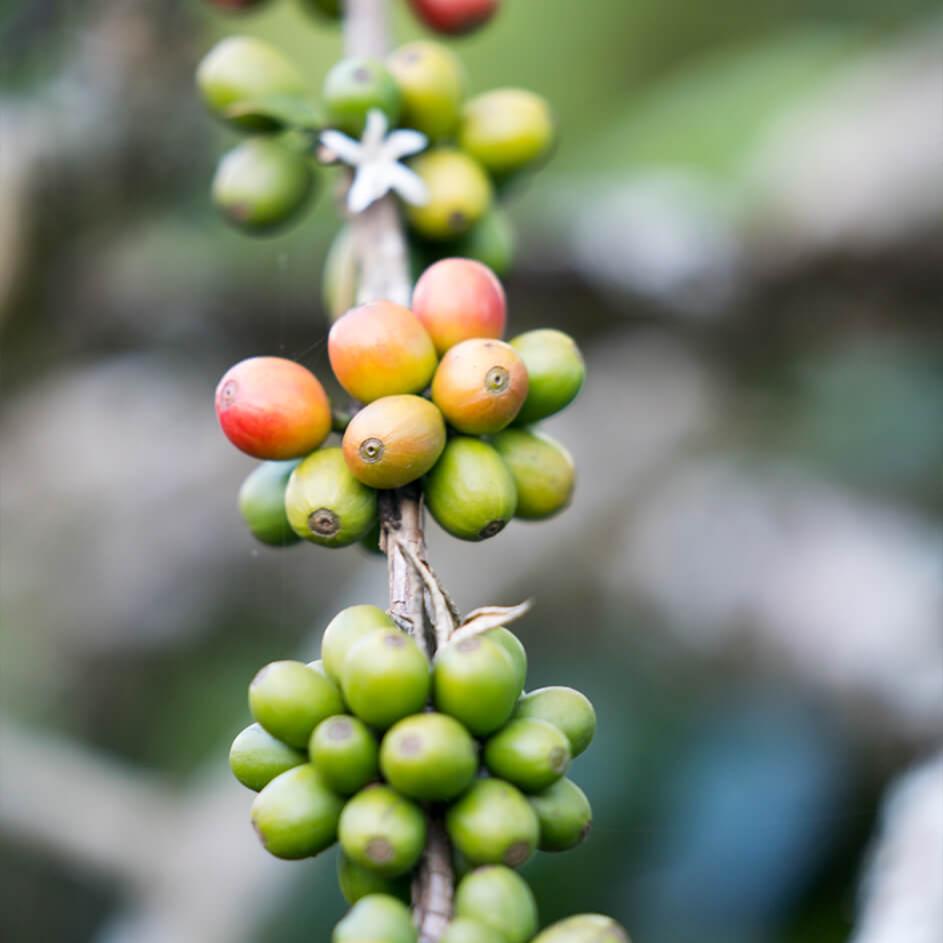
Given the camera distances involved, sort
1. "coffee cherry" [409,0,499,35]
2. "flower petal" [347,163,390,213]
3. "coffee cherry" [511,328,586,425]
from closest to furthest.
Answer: "coffee cherry" [511,328,586,425] < "flower petal" [347,163,390,213] < "coffee cherry" [409,0,499,35]

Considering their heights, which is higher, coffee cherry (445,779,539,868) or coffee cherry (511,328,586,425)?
coffee cherry (511,328,586,425)

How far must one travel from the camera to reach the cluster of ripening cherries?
3.19 ft

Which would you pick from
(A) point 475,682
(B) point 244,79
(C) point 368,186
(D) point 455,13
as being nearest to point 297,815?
(A) point 475,682

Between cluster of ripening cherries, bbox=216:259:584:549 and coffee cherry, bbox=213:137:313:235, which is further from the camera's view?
coffee cherry, bbox=213:137:313:235

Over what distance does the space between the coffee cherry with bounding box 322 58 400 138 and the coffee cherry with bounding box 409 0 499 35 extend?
451 mm

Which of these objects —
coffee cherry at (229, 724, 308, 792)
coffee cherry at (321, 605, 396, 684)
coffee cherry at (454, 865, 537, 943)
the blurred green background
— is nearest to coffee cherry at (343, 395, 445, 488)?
coffee cherry at (321, 605, 396, 684)

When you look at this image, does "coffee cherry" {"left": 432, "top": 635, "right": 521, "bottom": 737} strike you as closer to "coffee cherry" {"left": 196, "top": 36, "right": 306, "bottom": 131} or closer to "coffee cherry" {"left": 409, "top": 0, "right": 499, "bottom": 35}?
"coffee cherry" {"left": 196, "top": 36, "right": 306, "bottom": 131}

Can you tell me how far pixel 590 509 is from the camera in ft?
12.8

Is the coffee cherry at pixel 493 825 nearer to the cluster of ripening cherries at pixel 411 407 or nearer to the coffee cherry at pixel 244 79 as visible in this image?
the cluster of ripening cherries at pixel 411 407

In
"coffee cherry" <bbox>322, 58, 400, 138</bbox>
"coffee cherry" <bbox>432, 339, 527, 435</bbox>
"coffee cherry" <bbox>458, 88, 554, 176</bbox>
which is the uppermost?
"coffee cherry" <bbox>458, 88, 554, 176</bbox>

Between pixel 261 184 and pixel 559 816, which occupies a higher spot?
pixel 261 184

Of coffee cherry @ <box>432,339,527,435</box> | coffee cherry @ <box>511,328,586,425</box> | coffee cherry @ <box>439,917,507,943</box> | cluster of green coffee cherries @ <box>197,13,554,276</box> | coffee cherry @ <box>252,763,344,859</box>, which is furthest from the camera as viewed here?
cluster of green coffee cherries @ <box>197,13,554,276</box>

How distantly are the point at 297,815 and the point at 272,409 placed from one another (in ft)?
1.17

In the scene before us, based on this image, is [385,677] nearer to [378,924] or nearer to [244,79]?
[378,924]
